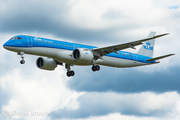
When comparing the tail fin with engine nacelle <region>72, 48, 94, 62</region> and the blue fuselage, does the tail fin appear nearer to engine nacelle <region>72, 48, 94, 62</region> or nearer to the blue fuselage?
the blue fuselage

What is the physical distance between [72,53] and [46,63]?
6865 millimetres

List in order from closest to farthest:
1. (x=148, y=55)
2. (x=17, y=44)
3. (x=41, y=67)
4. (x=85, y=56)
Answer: (x=17, y=44) → (x=85, y=56) → (x=41, y=67) → (x=148, y=55)

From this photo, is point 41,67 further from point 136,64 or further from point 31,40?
point 136,64

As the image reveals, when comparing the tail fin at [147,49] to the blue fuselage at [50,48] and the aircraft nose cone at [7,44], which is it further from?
the aircraft nose cone at [7,44]

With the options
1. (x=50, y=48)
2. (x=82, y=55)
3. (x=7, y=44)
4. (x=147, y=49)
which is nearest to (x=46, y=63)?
(x=50, y=48)

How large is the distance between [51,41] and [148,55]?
81.2 ft

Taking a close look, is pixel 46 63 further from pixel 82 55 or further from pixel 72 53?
pixel 82 55

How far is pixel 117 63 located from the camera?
62.0m

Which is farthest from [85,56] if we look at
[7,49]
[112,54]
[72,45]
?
[7,49]

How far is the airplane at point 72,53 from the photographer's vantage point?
51781 mm

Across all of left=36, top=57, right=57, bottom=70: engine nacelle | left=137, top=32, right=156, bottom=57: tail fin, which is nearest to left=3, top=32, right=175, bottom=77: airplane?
left=36, top=57, right=57, bottom=70: engine nacelle

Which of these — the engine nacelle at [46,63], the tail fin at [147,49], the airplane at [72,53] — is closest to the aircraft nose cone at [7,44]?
the airplane at [72,53]

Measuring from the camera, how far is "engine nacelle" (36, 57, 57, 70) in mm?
59562

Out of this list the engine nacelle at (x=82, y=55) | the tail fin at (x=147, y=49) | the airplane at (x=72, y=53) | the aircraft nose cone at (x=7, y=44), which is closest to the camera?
the aircraft nose cone at (x=7, y=44)
